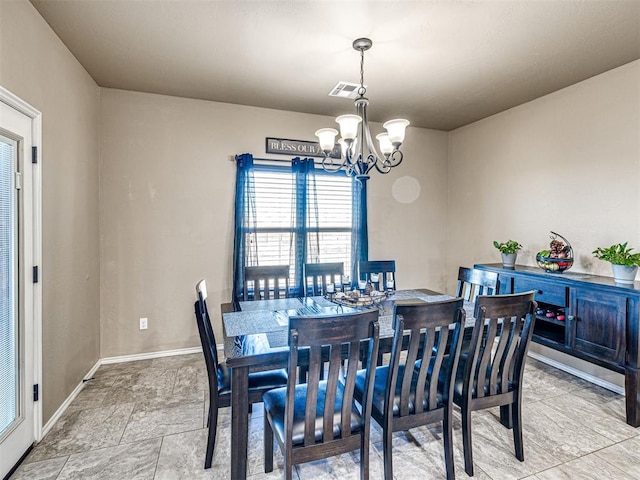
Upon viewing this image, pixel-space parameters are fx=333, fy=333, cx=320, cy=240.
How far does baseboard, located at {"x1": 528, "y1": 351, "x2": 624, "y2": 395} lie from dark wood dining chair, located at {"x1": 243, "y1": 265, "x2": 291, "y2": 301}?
2.77 meters

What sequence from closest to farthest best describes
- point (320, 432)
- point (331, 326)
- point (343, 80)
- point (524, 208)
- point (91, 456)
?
point (331, 326) < point (320, 432) < point (91, 456) < point (343, 80) < point (524, 208)

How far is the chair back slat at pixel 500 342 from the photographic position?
5.82 feet

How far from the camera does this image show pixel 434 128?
4660 mm

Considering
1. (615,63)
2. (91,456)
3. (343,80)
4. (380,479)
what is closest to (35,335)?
(91,456)

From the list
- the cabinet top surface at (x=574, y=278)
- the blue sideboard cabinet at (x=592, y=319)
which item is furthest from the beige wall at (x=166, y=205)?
the blue sideboard cabinet at (x=592, y=319)

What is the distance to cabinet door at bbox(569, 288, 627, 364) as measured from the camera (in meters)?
2.43

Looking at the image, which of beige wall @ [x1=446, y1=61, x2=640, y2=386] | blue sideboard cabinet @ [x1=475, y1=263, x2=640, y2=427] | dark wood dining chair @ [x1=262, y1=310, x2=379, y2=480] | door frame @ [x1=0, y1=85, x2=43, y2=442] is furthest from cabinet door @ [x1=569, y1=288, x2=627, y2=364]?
door frame @ [x1=0, y1=85, x2=43, y2=442]

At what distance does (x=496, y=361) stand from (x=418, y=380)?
535 mm

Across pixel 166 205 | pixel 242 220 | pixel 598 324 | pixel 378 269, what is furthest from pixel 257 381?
pixel 598 324

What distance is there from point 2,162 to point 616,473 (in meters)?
3.90

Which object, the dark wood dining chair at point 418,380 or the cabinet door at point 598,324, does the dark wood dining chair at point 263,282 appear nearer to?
the dark wood dining chair at point 418,380

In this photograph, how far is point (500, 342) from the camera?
1.89 meters

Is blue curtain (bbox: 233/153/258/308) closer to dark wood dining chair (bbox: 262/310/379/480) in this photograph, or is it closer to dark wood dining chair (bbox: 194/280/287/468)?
dark wood dining chair (bbox: 194/280/287/468)

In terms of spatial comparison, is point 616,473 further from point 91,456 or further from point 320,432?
point 91,456
